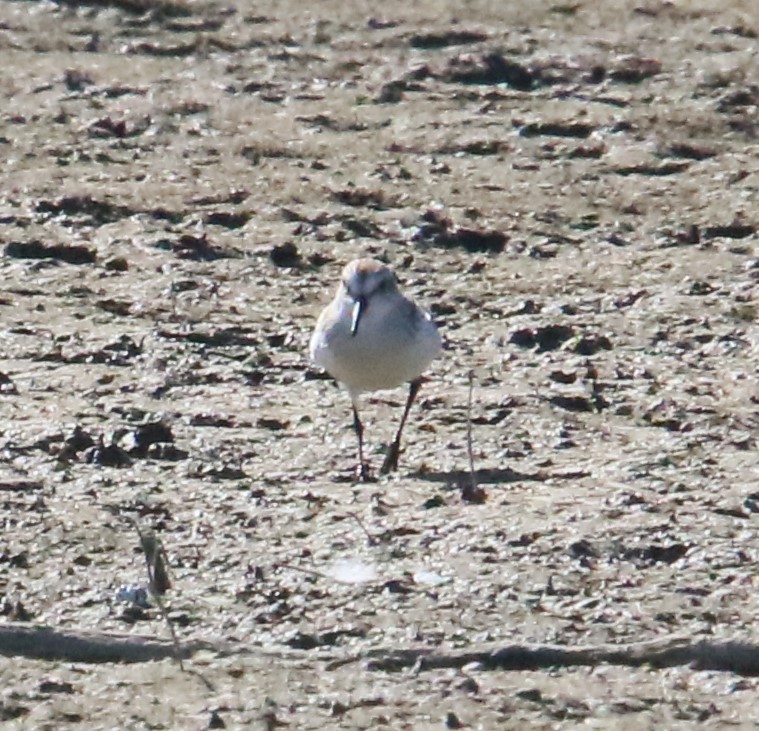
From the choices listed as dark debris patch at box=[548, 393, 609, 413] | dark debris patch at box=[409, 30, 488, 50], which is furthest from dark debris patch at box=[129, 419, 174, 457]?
dark debris patch at box=[409, 30, 488, 50]

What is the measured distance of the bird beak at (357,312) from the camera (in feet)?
22.9

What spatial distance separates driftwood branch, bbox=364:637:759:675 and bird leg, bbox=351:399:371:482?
1369 mm

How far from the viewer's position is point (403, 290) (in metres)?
8.52

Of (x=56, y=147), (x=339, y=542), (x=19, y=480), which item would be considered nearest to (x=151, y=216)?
(x=56, y=147)

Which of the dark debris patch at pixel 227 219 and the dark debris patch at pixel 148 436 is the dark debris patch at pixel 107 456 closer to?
the dark debris patch at pixel 148 436

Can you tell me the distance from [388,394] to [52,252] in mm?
1786

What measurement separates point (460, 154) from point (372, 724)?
19.0 ft

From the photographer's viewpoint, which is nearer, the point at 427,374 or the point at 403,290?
the point at 427,374

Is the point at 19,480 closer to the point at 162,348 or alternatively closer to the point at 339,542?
the point at 339,542

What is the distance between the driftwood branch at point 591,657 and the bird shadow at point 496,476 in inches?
50.7

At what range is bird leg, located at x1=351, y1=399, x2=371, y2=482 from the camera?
6393mm

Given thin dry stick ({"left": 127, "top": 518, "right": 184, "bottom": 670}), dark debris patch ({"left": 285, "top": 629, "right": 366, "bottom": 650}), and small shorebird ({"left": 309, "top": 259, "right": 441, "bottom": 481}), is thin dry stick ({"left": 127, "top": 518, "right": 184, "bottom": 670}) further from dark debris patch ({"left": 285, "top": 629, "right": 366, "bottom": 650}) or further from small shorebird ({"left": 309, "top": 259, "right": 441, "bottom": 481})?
small shorebird ({"left": 309, "top": 259, "right": 441, "bottom": 481})

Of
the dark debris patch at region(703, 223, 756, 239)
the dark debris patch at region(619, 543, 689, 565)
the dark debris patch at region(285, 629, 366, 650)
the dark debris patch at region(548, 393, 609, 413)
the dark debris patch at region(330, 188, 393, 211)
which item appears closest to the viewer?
the dark debris patch at region(285, 629, 366, 650)

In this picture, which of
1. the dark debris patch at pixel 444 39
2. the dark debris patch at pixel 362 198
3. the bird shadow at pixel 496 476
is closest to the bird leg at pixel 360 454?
the bird shadow at pixel 496 476
